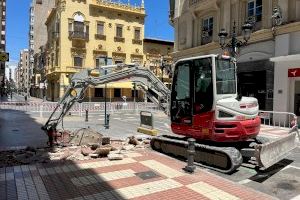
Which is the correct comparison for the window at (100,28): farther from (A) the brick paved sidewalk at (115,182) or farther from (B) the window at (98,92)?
(A) the brick paved sidewalk at (115,182)

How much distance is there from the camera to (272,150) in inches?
325

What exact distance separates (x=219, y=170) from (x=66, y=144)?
5.71 meters

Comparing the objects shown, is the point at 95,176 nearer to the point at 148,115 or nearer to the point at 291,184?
the point at 291,184

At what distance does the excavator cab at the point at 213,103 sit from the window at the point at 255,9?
491 inches

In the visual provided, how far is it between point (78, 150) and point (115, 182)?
3.59m

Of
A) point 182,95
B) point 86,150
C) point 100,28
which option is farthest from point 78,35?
point 182,95

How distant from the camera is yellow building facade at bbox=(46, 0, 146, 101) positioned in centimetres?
4647

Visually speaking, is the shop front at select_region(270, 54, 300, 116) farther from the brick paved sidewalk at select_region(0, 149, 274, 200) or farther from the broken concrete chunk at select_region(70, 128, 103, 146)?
the brick paved sidewalk at select_region(0, 149, 274, 200)

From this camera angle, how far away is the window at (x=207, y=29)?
24.2 m

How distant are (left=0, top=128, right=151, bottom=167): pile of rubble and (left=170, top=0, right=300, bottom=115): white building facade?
9917 millimetres

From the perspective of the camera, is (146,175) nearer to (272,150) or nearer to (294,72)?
(272,150)

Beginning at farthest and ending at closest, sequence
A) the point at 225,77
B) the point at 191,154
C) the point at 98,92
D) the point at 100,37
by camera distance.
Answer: the point at 100,37 < the point at 98,92 < the point at 225,77 < the point at 191,154

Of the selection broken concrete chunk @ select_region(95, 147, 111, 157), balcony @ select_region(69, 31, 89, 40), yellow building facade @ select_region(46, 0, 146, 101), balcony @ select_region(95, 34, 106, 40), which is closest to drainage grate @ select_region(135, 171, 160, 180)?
broken concrete chunk @ select_region(95, 147, 111, 157)

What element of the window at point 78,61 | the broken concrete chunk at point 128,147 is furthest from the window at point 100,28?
the broken concrete chunk at point 128,147
